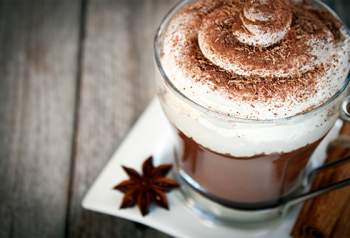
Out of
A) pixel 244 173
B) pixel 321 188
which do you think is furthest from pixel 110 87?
pixel 321 188

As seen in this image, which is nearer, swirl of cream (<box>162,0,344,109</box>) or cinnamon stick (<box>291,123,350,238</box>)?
swirl of cream (<box>162,0,344,109</box>)

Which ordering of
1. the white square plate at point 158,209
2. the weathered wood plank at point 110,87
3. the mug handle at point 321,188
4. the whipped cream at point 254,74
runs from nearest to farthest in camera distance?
1. the whipped cream at point 254,74
2. the mug handle at point 321,188
3. the white square plate at point 158,209
4. the weathered wood plank at point 110,87

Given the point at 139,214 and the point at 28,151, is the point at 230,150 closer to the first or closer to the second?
the point at 139,214

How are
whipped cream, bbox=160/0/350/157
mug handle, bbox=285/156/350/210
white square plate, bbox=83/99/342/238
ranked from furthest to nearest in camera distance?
white square plate, bbox=83/99/342/238
mug handle, bbox=285/156/350/210
whipped cream, bbox=160/0/350/157

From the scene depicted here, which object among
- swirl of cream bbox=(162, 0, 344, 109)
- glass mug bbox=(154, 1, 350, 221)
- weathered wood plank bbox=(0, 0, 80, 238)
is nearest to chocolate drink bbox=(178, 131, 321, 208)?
glass mug bbox=(154, 1, 350, 221)

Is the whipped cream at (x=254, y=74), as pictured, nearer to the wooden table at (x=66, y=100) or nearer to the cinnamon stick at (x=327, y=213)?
the cinnamon stick at (x=327, y=213)

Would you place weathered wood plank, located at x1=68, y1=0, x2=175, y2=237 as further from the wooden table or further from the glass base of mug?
the glass base of mug

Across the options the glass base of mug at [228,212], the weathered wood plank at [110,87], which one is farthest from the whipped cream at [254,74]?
the weathered wood plank at [110,87]
